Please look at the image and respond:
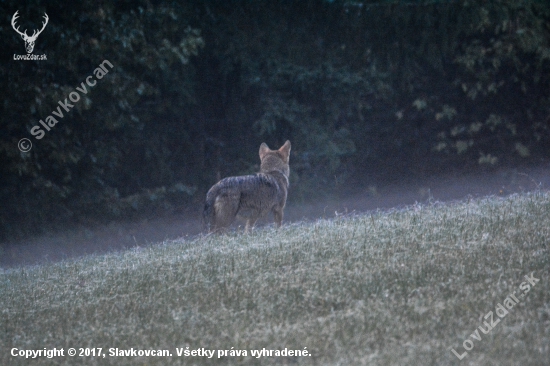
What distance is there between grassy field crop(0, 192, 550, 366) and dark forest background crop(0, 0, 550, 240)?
8.61 meters

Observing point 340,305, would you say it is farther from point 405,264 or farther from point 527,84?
point 527,84

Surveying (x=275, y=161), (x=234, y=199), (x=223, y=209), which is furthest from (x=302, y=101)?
(x=223, y=209)

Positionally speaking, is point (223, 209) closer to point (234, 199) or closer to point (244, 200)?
point (234, 199)

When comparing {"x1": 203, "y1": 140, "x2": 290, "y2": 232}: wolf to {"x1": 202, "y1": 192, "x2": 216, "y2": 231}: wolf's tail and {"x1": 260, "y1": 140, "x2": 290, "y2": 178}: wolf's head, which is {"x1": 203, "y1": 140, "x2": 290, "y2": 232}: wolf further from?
{"x1": 260, "y1": 140, "x2": 290, "y2": 178}: wolf's head

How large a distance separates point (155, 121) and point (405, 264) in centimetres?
1336

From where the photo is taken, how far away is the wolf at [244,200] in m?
9.80

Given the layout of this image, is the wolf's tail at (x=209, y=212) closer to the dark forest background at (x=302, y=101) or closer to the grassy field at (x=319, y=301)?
the grassy field at (x=319, y=301)

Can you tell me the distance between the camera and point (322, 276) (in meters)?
5.88

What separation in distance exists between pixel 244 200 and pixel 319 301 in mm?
4789

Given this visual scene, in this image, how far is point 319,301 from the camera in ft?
Answer: 17.5

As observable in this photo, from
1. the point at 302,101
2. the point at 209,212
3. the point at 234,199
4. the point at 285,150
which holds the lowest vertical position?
the point at 209,212

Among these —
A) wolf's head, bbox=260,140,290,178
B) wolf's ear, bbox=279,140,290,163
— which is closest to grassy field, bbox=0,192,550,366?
wolf's head, bbox=260,140,290,178

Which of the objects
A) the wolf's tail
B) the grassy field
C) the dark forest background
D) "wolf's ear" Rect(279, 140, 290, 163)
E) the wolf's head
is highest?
the dark forest background

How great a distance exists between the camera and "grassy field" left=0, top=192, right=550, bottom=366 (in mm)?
4422
